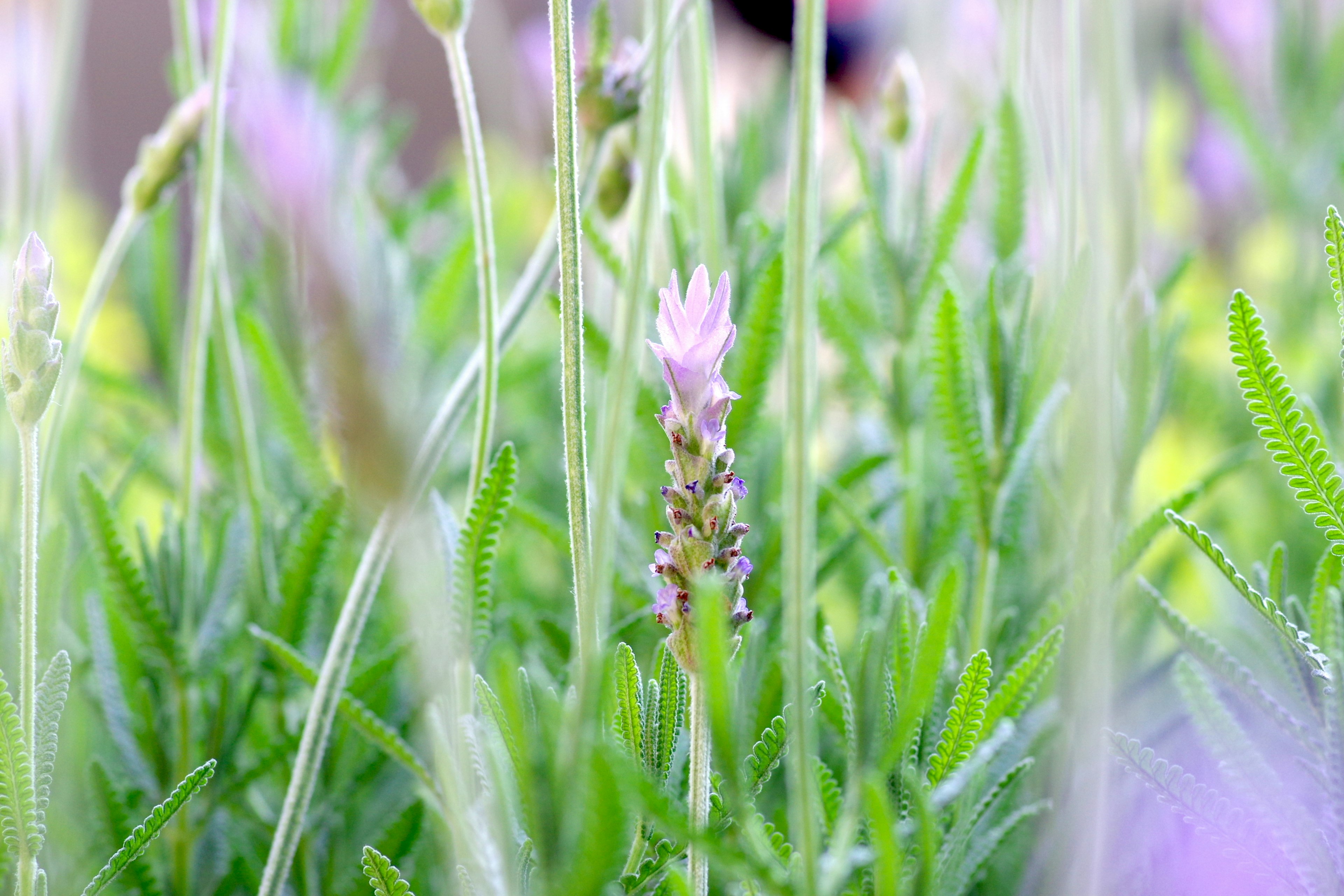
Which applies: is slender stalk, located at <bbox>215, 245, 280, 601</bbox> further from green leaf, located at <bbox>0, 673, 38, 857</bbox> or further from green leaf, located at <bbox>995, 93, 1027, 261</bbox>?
green leaf, located at <bbox>995, 93, 1027, 261</bbox>

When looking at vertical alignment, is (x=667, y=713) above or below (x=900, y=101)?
below

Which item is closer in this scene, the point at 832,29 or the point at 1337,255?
the point at 1337,255

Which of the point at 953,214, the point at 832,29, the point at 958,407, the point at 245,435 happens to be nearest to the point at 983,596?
the point at 958,407

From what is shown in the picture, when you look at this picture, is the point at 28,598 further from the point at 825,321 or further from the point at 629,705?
the point at 825,321

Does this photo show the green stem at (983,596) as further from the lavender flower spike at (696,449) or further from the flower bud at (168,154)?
the flower bud at (168,154)

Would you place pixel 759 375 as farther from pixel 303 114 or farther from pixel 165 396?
pixel 165 396

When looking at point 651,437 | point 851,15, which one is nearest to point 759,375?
point 651,437

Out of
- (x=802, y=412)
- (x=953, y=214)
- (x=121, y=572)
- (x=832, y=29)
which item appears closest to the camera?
(x=802, y=412)
